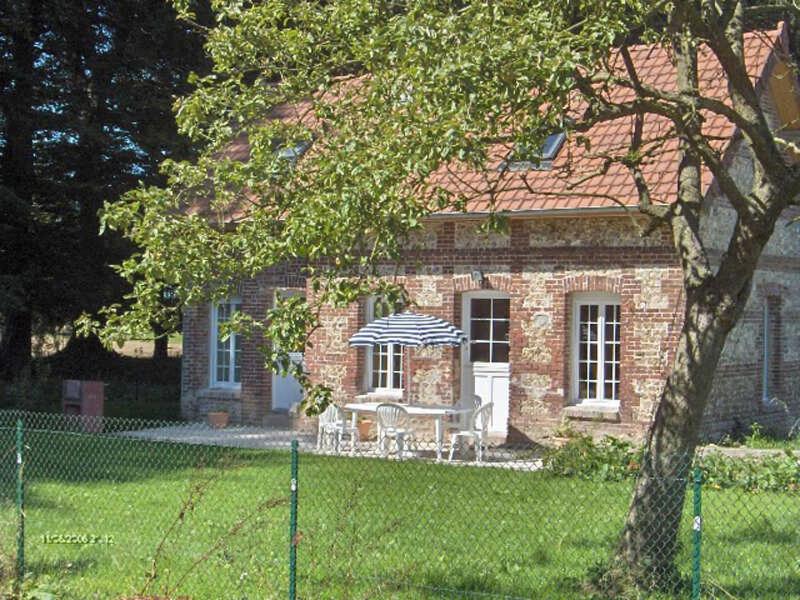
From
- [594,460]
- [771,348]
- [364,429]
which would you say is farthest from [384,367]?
[771,348]

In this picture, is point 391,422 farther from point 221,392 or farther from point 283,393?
point 221,392

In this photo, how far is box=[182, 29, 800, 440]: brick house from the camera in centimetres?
1762

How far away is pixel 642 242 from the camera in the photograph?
17703 mm

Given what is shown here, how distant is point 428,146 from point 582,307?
11449mm

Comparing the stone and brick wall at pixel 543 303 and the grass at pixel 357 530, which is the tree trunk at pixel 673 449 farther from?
the stone and brick wall at pixel 543 303

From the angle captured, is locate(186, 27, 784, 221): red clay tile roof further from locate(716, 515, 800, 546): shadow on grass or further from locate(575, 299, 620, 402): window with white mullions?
locate(716, 515, 800, 546): shadow on grass

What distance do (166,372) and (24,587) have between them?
85.7 ft

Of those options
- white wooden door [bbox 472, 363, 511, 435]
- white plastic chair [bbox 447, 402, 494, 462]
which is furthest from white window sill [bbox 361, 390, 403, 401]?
white plastic chair [bbox 447, 402, 494, 462]

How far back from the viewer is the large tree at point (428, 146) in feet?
25.6

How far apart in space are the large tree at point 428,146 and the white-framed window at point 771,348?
11.0 m

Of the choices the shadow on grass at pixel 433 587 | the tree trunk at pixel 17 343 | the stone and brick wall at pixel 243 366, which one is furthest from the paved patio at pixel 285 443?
the tree trunk at pixel 17 343

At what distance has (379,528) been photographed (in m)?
11.1

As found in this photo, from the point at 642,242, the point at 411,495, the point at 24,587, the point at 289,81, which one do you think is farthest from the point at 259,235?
the point at 642,242

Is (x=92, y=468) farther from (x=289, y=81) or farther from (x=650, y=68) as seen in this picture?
(x=650, y=68)
